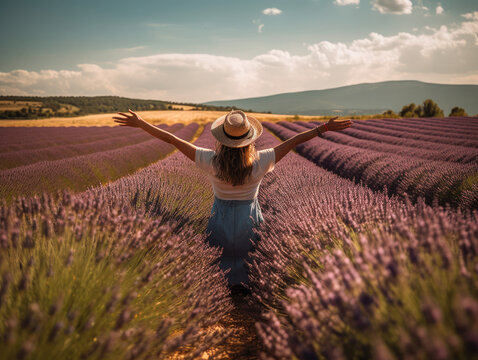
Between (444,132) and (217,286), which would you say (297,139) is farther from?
(444,132)

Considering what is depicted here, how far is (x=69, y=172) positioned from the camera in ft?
19.2

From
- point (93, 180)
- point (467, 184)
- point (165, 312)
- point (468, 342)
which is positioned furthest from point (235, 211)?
point (93, 180)

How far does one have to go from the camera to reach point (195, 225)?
2498 millimetres

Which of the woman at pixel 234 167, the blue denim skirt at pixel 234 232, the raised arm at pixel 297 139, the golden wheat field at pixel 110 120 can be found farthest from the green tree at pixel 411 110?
the blue denim skirt at pixel 234 232

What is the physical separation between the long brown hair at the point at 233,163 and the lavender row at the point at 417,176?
5.86 ft

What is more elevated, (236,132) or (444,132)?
(444,132)

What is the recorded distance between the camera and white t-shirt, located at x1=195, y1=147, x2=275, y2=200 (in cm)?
227

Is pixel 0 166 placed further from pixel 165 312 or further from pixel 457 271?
pixel 457 271

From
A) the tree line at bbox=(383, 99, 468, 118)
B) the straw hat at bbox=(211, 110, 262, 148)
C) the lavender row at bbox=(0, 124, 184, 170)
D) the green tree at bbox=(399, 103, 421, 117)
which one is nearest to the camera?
the straw hat at bbox=(211, 110, 262, 148)

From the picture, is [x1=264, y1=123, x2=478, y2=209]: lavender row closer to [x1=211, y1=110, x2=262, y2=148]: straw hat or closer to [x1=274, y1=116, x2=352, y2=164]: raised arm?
[x1=274, y1=116, x2=352, y2=164]: raised arm

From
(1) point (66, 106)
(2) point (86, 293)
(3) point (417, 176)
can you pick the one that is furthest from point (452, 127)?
(1) point (66, 106)

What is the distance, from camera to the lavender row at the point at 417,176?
391 centimetres

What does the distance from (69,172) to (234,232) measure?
5.12 meters

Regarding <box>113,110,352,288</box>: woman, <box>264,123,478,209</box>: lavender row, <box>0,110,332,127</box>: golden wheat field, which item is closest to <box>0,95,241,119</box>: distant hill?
<box>0,110,332,127</box>: golden wheat field
